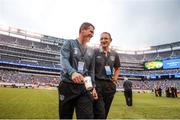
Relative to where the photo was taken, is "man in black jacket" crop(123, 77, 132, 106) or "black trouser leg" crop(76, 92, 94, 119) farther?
"man in black jacket" crop(123, 77, 132, 106)

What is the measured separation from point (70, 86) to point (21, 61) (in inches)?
3301

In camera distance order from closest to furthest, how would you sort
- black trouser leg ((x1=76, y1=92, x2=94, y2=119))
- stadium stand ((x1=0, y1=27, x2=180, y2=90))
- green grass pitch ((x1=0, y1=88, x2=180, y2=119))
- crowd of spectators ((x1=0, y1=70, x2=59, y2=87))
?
1. black trouser leg ((x1=76, y1=92, x2=94, y2=119))
2. green grass pitch ((x1=0, y1=88, x2=180, y2=119))
3. crowd of spectators ((x1=0, y1=70, x2=59, y2=87))
4. stadium stand ((x1=0, y1=27, x2=180, y2=90))

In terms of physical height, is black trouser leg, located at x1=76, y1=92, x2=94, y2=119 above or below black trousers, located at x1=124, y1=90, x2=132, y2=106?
above

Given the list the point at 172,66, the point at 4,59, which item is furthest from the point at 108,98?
the point at 172,66

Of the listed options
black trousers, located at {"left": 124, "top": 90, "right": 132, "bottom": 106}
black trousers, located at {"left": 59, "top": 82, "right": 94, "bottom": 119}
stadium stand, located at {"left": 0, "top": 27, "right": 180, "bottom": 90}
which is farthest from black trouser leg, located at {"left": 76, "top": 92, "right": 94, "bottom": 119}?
stadium stand, located at {"left": 0, "top": 27, "right": 180, "bottom": 90}

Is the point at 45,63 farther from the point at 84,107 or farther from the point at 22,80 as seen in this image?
the point at 84,107

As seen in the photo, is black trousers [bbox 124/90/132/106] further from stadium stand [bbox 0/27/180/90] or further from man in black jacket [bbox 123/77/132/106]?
stadium stand [bbox 0/27/180/90]

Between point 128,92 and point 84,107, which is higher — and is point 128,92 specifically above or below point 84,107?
below

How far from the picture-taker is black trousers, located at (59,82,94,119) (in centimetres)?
434

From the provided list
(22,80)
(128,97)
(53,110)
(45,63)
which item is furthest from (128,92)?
(45,63)

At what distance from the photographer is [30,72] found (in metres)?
85.4

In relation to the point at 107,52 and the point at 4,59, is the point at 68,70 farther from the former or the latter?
the point at 4,59

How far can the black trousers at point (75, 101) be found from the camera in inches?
171

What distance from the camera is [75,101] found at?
452 cm
